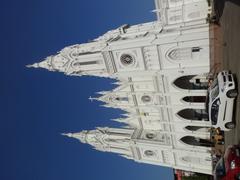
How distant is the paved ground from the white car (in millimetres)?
461

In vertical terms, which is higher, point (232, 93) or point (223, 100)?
point (232, 93)

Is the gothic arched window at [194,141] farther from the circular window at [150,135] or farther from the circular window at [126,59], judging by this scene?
the circular window at [126,59]

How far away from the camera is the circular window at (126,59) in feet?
132

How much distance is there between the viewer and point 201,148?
141 feet

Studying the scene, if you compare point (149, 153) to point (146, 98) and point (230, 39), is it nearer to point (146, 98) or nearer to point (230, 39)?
point (146, 98)

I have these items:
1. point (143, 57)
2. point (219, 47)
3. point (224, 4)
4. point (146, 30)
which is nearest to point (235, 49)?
point (224, 4)

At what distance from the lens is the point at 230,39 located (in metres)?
26.8

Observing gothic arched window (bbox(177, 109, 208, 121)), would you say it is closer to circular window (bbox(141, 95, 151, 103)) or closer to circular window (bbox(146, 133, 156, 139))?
circular window (bbox(141, 95, 151, 103))

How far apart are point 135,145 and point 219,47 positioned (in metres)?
18.4

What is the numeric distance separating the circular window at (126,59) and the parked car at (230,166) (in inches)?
760

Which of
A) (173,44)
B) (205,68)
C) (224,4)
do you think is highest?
(224,4)

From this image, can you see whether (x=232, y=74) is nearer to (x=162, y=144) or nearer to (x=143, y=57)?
(x=143, y=57)

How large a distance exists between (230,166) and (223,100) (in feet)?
22.5

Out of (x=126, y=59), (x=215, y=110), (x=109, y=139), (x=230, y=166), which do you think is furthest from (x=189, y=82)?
(x=230, y=166)
